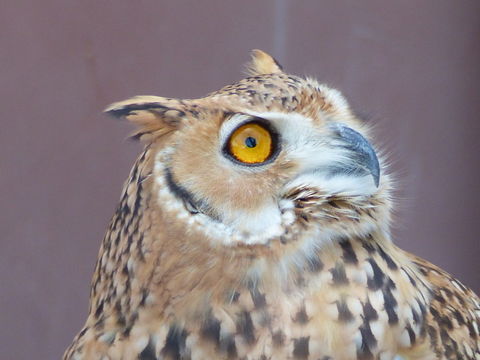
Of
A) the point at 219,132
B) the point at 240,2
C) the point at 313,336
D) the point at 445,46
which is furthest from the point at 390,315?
the point at 445,46

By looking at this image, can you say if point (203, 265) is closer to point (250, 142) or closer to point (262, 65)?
point (250, 142)

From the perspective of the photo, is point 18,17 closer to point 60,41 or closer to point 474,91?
point 60,41

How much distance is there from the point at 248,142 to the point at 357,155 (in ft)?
0.60

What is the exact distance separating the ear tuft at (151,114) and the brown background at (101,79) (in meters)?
0.90

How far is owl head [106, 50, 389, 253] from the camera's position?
1.01 metres

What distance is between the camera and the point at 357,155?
107cm

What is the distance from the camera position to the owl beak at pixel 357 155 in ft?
3.50

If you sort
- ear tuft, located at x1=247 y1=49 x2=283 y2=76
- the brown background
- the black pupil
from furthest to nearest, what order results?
the brown background, ear tuft, located at x1=247 y1=49 x2=283 y2=76, the black pupil

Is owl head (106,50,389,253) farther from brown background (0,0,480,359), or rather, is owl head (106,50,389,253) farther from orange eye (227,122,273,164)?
brown background (0,0,480,359)

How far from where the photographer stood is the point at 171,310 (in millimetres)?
1062

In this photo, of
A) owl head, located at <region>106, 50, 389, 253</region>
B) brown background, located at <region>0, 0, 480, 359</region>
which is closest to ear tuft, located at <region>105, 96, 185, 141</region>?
owl head, located at <region>106, 50, 389, 253</region>

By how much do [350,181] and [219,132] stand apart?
22 cm

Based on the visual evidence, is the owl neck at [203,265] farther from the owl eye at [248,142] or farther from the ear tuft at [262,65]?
the ear tuft at [262,65]

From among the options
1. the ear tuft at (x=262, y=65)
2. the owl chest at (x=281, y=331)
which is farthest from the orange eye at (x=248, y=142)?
the ear tuft at (x=262, y=65)
